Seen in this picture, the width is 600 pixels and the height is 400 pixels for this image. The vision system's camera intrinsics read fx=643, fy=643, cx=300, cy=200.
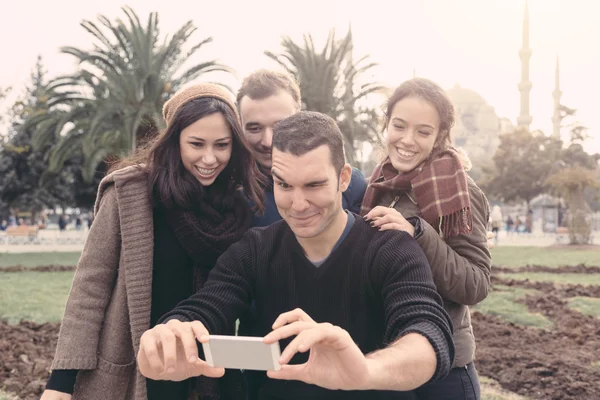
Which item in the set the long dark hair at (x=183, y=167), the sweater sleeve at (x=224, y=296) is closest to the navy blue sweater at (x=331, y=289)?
the sweater sleeve at (x=224, y=296)

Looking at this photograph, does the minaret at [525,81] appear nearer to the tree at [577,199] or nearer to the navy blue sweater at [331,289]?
the tree at [577,199]

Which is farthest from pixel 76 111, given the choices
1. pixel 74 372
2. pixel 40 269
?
pixel 74 372

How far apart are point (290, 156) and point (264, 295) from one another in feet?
1.80

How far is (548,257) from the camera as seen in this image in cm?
2141

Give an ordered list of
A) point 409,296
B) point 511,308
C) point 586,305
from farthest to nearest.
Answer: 1. point 586,305
2. point 511,308
3. point 409,296

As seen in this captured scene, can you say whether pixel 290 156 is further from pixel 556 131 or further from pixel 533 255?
pixel 556 131

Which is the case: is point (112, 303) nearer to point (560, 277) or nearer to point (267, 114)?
point (267, 114)

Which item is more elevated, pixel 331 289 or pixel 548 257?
pixel 331 289

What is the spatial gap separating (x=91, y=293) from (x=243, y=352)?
132cm

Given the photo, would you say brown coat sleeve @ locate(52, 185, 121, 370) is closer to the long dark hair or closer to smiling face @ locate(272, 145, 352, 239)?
the long dark hair

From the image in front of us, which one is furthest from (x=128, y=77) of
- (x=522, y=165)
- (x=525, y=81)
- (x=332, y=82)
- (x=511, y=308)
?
(x=525, y=81)

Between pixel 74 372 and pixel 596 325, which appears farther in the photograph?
pixel 596 325

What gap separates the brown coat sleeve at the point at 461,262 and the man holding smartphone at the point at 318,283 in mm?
107

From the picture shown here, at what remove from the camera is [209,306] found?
7.27 ft
